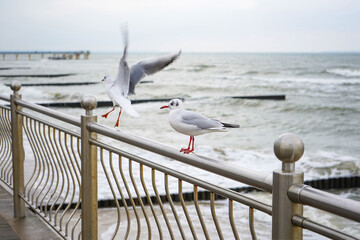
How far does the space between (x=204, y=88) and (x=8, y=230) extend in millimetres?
32329

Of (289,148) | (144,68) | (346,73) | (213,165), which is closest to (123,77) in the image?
(144,68)

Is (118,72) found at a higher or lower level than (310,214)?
higher

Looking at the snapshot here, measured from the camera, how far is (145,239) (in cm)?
499

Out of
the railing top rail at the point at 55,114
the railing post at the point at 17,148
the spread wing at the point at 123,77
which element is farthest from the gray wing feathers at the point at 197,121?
the railing post at the point at 17,148

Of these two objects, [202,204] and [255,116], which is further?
[255,116]

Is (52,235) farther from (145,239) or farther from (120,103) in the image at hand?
(120,103)

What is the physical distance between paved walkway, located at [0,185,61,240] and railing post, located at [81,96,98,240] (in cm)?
121

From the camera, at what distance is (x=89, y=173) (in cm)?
298

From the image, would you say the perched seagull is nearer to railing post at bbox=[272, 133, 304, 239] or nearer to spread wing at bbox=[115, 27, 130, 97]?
spread wing at bbox=[115, 27, 130, 97]

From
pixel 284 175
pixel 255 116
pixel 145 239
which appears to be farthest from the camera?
pixel 255 116

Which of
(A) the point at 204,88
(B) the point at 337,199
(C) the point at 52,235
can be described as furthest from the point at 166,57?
(A) the point at 204,88

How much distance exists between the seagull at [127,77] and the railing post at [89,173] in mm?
751

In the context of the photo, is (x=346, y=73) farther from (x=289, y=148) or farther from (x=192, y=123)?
(x=289, y=148)

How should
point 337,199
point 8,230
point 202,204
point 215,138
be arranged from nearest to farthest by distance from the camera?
point 337,199
point 8,230
point 202,204
point 215,138
